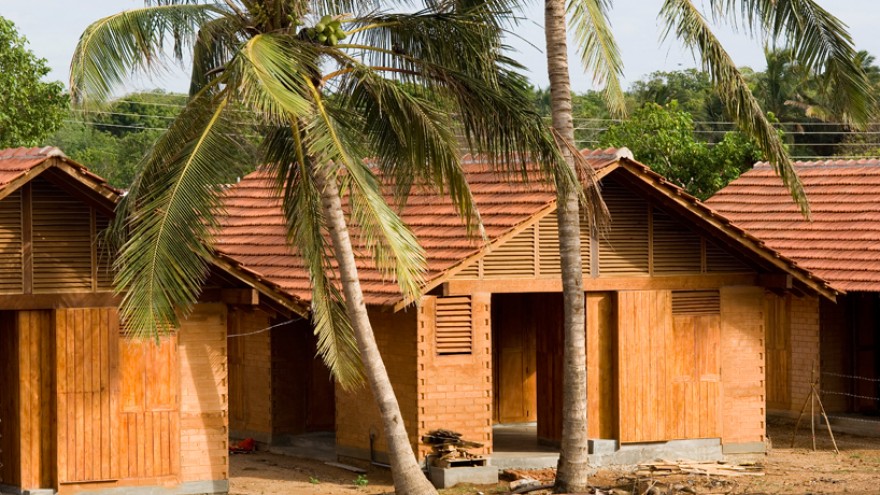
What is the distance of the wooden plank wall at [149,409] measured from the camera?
15367 mm

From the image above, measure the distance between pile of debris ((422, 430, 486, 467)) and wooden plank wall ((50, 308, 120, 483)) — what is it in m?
3.90

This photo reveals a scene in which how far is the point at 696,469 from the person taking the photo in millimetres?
17594

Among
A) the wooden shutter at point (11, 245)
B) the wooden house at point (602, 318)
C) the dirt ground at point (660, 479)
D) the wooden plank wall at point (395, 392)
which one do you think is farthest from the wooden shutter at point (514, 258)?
the wooden shutter at point (11, 245)

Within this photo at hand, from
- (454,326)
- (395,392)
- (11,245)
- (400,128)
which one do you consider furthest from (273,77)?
(395,392)

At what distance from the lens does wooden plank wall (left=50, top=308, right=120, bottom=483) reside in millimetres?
15086

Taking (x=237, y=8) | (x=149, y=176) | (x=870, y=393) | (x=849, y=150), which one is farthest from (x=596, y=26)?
(x=849, y=150)

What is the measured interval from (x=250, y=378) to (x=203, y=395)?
176 inches

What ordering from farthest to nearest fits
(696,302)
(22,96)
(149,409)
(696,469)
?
1. (22,96)
2. (696,302)
3. (696,469)
4. (149,409)

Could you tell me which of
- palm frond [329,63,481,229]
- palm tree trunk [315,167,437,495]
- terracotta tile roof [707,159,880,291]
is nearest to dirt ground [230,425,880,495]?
palm tree trunk [315,167,437,495]

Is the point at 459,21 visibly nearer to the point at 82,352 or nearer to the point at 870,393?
the point at 82,352

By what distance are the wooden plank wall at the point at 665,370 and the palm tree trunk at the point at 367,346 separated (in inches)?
167

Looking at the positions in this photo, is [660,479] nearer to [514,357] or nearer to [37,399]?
[514,357]

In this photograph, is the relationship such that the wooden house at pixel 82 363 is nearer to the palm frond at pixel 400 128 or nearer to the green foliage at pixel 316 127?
the green foliage at pixel 316 127

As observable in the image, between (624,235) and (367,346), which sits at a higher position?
(624,235)
